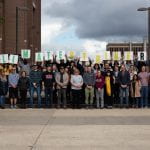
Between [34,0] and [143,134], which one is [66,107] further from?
[34,0]

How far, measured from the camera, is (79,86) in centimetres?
2386

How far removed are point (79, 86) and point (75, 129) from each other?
803 centimetres

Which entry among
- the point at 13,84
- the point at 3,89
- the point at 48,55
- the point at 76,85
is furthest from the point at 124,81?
the point at 3,89

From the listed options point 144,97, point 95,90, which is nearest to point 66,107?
point 95,90

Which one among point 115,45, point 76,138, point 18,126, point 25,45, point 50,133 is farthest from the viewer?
point 115,45

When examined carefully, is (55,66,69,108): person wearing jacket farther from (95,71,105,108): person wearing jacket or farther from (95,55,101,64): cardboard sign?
(95,55,101,64): cardboard sign

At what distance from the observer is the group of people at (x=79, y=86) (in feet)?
78.5

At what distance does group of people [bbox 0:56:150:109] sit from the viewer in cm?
2394

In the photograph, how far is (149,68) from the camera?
25172 millimetres

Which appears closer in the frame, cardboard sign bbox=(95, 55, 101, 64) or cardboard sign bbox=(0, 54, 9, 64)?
cardboard sign bbox=(95, 55, 101, 64)

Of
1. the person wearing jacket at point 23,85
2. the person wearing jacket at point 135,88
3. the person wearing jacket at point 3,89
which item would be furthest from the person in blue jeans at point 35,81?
the person wearing jacket at point 135,88

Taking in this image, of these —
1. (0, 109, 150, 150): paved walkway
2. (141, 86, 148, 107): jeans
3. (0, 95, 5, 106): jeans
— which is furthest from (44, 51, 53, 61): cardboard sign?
(141, 86, 148, 107): jeans

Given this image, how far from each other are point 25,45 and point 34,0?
15.1 m

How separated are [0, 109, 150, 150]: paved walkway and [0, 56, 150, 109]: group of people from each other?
1230 mm
